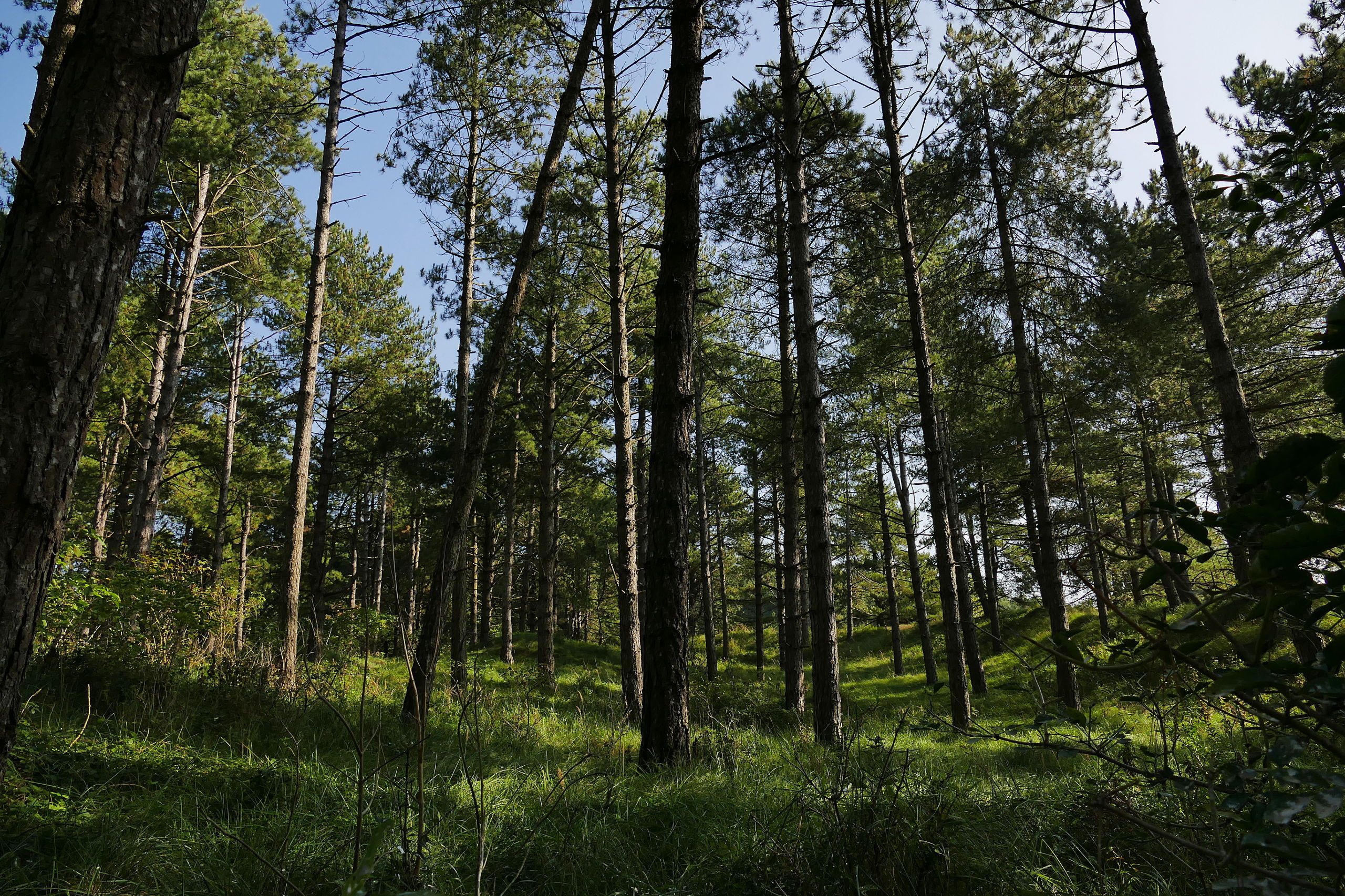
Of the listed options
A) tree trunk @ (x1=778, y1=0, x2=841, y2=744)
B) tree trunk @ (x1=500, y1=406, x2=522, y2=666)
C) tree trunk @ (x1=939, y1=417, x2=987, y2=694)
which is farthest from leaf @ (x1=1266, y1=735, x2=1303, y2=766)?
tree trunk @ (x1=500, y1=406, x2=522, y2=666)

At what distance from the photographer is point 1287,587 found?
0.92 metres

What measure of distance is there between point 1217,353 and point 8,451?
27.4 ft

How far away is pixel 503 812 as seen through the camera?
10.2 feet

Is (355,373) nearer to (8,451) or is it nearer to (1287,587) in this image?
(8,451)

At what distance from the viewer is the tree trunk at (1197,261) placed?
5.90 m

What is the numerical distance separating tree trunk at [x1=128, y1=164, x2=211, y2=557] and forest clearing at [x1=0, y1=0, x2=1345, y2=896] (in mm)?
127

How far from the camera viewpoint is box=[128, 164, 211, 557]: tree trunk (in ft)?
36.1

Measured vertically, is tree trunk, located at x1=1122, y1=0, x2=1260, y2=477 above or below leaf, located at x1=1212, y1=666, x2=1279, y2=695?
above

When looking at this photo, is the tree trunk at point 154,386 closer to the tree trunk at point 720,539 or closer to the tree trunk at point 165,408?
the tree trunk at point 165,408

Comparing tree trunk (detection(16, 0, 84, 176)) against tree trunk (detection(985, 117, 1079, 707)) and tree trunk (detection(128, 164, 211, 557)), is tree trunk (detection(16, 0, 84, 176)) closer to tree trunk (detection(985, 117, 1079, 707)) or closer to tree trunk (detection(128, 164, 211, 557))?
tree trunk (detection(128, 164, 211, 557))

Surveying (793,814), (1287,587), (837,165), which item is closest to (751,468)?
(837,165)

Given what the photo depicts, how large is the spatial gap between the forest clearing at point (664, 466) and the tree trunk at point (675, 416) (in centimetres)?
3

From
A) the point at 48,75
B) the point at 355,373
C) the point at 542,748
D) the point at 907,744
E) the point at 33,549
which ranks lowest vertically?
the point at 907,744

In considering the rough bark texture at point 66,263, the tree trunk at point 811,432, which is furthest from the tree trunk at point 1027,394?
the rough bark texture at point 66,263
